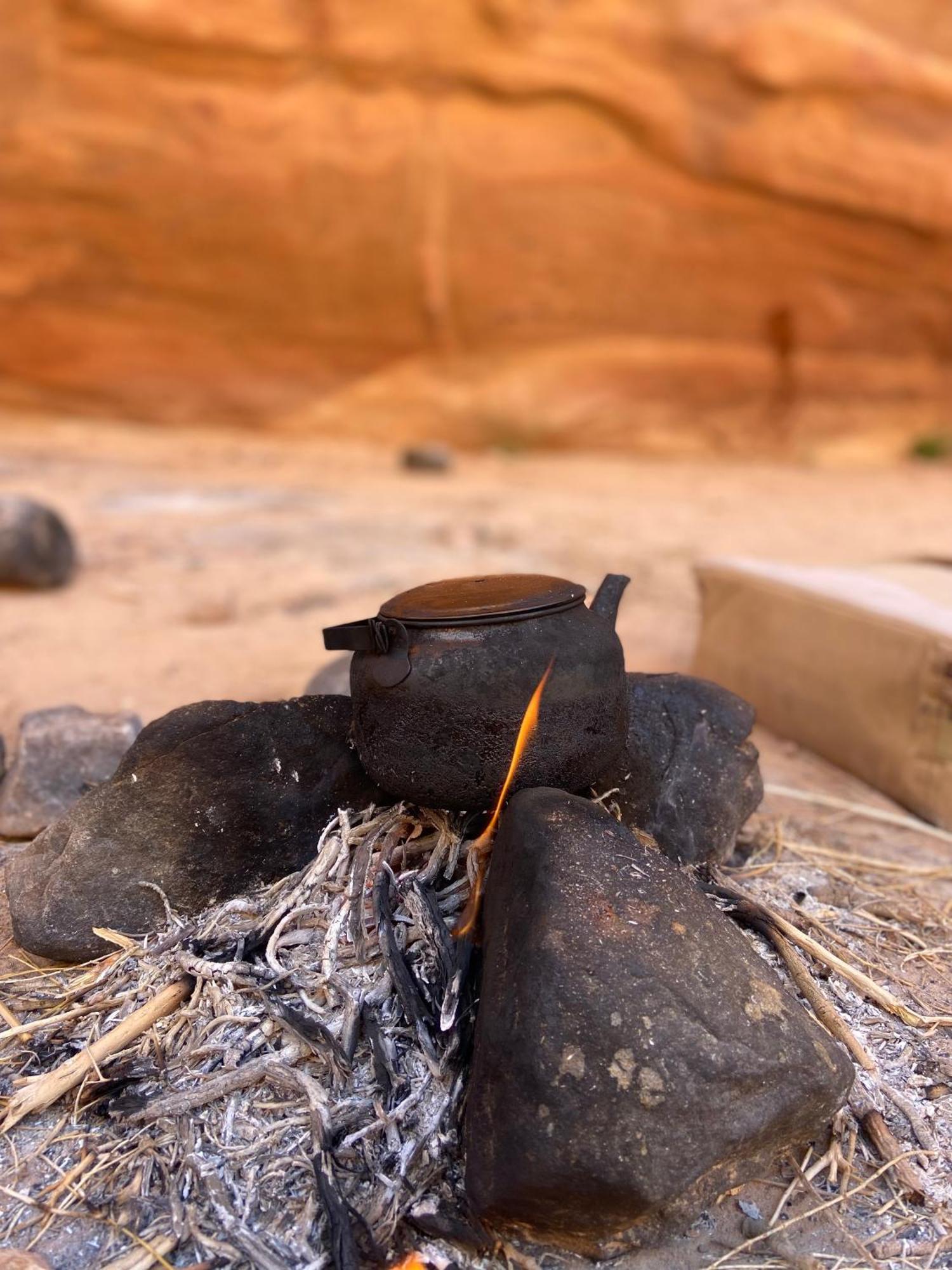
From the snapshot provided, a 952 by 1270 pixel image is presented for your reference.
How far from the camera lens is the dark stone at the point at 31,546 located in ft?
14.9

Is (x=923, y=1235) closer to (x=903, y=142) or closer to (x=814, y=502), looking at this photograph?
(x=814, y=502)

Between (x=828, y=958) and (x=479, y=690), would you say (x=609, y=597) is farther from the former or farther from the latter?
(x=828, y=958)

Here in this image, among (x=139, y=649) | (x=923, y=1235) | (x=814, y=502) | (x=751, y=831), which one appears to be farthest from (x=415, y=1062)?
(x=814, y=502)

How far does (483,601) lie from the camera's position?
1757 mm

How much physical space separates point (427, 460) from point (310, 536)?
Result: 3068 millimetres

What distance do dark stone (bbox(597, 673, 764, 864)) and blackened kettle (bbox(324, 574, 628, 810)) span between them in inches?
10.3

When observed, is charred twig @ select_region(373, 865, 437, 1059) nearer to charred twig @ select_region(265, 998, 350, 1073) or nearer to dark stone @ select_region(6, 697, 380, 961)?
charred twig @ select_region(265, 998, 350, 1073)

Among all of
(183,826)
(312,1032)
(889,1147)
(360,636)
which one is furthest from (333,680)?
(889,1147)

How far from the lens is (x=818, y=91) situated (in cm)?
955

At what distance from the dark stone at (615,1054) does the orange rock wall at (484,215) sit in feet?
30.5

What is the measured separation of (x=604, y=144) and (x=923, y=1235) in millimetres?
10220

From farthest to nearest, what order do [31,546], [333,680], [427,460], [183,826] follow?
[427,460] < [31,546] < [333,680] < [183,826]

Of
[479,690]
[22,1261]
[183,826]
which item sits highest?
[479,690]

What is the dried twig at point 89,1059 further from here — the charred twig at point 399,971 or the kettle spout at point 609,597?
the kettle spout at point 609,597
